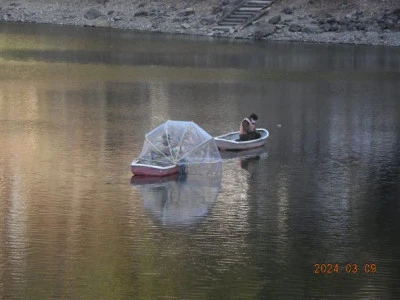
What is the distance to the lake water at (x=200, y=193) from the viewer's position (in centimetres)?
2267

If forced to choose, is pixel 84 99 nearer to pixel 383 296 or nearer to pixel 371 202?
pixel 371 202

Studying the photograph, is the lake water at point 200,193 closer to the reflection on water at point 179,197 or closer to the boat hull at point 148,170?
the reflection on water at point 179,197

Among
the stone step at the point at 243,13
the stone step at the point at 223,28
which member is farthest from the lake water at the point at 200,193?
the stone step at the point at 243,13

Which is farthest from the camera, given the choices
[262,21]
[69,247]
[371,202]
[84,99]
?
[262,21]

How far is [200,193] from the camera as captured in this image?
99.0 ft

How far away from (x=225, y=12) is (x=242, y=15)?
1.58 meters

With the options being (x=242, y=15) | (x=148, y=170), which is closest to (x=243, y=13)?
(x=242, y=15)

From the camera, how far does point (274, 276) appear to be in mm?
22906

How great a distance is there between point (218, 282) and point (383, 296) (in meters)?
3.34

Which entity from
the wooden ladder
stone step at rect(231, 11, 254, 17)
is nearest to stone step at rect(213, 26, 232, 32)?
the wooden ladder

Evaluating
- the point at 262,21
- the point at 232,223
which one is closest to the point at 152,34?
the point at 262,21

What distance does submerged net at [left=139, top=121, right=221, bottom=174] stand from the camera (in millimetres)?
32281

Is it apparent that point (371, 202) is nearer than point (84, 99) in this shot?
Yes
